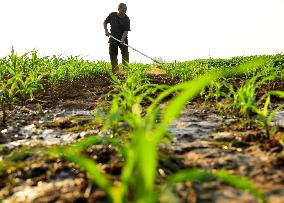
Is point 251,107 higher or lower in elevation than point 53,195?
higher

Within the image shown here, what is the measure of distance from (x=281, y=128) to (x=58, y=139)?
1.20 meters

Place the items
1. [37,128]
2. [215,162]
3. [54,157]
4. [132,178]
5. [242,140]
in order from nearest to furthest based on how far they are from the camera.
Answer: [132,178]
[215,162]
[54,157]
[242,140]
[37,128]

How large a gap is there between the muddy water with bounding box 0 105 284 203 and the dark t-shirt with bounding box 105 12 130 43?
636cm

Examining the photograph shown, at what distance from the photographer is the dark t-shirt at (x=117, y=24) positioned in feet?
29.8

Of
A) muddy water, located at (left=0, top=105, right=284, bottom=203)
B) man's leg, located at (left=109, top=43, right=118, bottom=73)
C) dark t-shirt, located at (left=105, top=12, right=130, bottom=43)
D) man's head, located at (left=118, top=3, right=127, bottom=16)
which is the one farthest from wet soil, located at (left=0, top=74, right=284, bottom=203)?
man's head, located at (left=118, top=3, right=127, bottom=16)

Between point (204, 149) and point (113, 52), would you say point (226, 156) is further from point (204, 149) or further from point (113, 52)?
point (113, 52)

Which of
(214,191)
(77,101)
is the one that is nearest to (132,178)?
(214,191)

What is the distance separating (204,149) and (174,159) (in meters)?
0.20

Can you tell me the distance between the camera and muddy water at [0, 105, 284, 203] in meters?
1.19

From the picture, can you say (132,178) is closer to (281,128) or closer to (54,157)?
(54,157)

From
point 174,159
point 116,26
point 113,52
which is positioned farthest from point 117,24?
point 174,159

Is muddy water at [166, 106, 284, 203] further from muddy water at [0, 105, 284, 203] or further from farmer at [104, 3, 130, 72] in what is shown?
farmer at [104, 3, 130, 72]

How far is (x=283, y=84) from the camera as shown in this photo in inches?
176

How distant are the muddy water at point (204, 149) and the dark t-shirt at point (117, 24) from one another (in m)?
6.36
